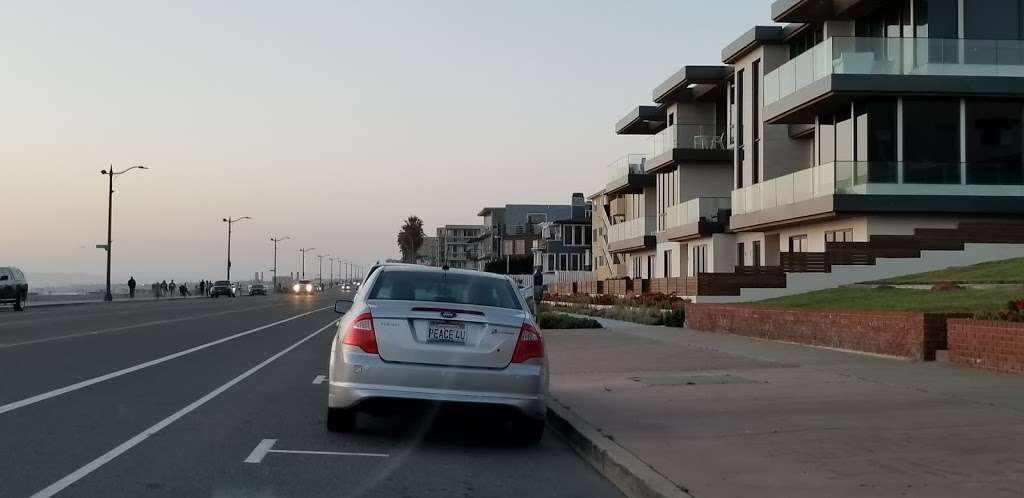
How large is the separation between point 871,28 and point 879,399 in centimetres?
2371

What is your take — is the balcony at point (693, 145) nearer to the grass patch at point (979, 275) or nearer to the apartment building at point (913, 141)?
the apartment building at point (913, 141)

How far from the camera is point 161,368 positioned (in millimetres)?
17641

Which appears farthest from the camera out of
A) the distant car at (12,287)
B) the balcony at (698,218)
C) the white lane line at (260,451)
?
the distant car at (12,287)

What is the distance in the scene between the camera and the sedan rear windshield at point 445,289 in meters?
10.9

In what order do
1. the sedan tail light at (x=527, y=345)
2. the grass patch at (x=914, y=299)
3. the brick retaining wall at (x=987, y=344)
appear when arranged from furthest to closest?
the grass patch at (x=914, y=299) < the brick retaining wall at (x=987, y=344) < the sedan tail light at (x=527, y=345)

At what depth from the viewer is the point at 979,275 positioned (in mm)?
23562

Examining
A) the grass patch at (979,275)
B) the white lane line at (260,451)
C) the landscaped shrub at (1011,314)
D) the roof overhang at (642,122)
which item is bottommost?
the white lane line at (260,451)

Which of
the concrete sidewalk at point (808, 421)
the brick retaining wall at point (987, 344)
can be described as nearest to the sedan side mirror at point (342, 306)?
the concrete sidewalk at point (808, 421)

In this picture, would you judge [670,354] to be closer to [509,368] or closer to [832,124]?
[509,368]

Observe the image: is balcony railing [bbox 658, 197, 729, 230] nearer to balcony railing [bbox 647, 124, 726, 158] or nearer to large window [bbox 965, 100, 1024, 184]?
balcony railing [bbox 647, 124, 726, 158]

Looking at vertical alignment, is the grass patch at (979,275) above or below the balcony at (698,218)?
below

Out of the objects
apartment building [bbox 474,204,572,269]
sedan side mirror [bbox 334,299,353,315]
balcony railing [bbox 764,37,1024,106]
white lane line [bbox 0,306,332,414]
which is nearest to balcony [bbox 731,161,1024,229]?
balcony railing [bbox 764,37,1024,106]

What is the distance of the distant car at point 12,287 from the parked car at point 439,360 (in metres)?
41.5

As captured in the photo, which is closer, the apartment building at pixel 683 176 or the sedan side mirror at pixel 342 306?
the sedan side mirror at pixel 342 306
